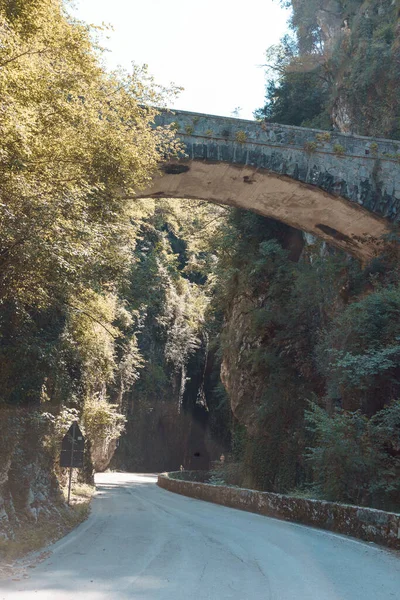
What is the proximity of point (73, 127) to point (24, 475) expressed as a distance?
24.0 ft

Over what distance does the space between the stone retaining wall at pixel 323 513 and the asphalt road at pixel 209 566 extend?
0.33 meters

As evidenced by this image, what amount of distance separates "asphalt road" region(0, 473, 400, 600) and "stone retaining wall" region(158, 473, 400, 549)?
1.09 feet

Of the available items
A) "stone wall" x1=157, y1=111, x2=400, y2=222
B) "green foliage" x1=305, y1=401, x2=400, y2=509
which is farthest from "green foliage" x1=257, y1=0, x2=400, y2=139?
"green foliage" x1=305, y1=401, x2=400, y2=509

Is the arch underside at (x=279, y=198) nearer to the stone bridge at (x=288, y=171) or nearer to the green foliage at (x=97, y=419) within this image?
the stone bridge at (x=288, y=171)

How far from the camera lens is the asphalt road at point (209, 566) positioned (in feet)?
18.6

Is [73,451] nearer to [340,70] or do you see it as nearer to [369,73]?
[369,73]

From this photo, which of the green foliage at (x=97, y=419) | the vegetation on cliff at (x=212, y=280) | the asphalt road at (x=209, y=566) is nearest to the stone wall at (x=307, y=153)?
the vegetation on cliff at (x=212, y=280)

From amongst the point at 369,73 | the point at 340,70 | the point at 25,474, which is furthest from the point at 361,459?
the point at 340,70

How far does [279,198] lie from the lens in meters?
19.9

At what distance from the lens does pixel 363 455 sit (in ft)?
42.4

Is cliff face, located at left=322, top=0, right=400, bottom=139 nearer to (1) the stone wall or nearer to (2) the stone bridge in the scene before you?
(1) the stone wall

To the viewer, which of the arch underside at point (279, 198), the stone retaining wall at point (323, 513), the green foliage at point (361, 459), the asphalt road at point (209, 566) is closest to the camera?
the asphalt road at point (209, 566)

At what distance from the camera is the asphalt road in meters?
5.68

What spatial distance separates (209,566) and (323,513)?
Result: 4878 mm
